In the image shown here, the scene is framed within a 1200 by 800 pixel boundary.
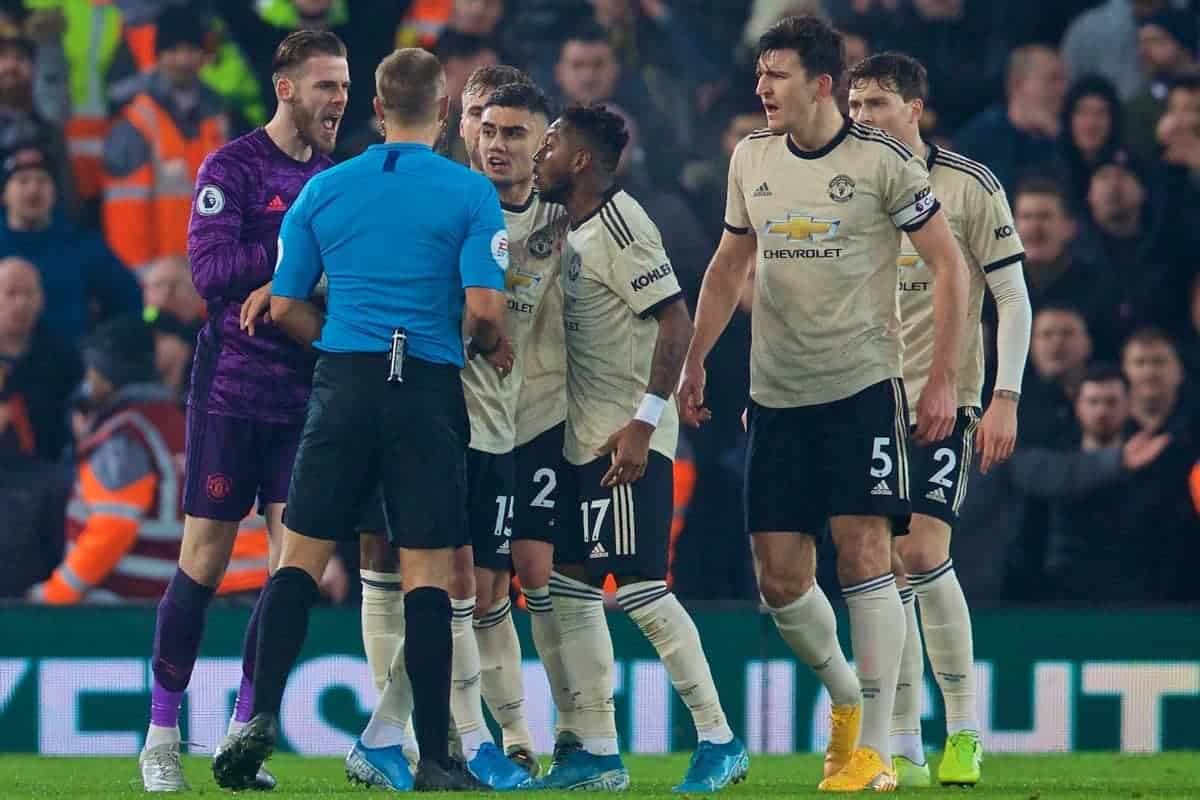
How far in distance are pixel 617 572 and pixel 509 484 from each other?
0.51 meters

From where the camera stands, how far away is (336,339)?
6441 mm

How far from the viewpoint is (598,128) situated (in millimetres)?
7246

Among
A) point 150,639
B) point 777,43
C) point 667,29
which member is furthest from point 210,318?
point 667,29

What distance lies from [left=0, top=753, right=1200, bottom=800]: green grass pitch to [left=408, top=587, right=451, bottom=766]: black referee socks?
276 mm

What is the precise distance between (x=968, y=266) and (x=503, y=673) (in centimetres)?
208

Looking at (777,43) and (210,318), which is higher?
(777,43)

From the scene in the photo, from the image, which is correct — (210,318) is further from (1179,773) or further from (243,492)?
(1179,773)

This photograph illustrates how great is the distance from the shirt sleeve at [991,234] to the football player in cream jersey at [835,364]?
26.9 inches

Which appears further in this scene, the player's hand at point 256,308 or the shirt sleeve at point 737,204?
the shirt sleeve at point 737,204

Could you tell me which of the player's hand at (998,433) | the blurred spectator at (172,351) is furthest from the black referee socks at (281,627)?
the blurred spectator at (172,351)

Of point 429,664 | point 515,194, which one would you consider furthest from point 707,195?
point 429,664

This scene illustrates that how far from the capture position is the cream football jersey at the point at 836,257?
6996mm

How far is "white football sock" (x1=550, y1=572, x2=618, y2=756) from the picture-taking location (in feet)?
24.0

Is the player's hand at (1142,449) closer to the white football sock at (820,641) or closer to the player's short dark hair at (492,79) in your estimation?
the white football sock at (820,641)
